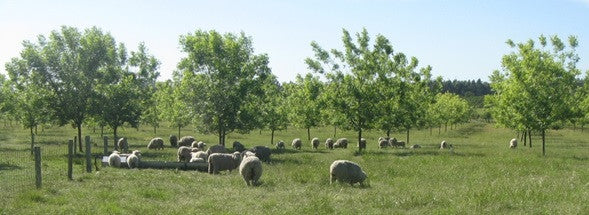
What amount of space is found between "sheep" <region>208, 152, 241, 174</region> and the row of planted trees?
13618 mm

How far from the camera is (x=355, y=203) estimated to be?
16984 millimetres

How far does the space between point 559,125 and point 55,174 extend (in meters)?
45.4

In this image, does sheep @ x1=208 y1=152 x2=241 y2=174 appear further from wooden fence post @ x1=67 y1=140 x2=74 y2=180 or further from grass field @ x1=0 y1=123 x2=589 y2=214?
wooden fence post @ x1=67 y1=140 x2=74 y2=180

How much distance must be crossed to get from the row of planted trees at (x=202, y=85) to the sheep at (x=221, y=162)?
13.6 meters

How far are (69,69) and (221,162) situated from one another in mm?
21944

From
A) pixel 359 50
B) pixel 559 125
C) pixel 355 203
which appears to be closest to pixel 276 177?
pixel 355 203

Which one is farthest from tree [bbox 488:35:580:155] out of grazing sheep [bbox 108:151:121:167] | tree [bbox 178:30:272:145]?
grazing sheep [bbox 108:151:121:167]

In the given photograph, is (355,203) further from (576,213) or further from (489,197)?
(576,213)

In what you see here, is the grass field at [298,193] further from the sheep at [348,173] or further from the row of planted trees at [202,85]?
the row of planted trees at [202,85]

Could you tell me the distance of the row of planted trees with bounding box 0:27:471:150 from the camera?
41938 millimetres

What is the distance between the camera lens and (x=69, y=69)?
42812 millimetres

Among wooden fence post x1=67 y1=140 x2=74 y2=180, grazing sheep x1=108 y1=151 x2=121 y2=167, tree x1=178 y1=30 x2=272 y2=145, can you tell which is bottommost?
grazing sheep x1=108 y1=151 x2=121 y2=167

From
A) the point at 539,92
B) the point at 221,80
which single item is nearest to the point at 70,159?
the point at 221,80

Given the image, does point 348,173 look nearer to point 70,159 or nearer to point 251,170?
point 251,170
